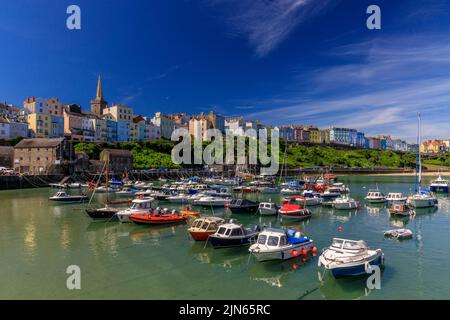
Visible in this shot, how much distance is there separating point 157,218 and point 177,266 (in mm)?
13520

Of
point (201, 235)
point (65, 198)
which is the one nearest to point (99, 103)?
point (65, 198)

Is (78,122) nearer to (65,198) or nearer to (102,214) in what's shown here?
(65,198)

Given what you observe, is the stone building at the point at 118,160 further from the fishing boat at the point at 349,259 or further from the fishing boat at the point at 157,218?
the fishing boat at the point at 349,259

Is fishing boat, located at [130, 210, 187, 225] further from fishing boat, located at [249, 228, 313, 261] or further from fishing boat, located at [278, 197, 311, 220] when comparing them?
fishing boat, located at [249, 228, 313, 261]

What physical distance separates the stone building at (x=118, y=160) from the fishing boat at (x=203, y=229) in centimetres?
8610

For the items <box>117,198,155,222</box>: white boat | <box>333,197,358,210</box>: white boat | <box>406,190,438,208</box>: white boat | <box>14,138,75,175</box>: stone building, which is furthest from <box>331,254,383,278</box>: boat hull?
<box>14,138,75,175</box>: stone building

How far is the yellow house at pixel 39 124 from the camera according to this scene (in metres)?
125

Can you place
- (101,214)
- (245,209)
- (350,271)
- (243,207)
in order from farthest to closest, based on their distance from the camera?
(245,209) < (243,207) < (101,214) < (350,271)

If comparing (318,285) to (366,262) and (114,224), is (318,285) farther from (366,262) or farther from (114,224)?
(114,224)

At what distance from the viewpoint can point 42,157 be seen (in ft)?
313

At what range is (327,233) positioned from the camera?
33.2m

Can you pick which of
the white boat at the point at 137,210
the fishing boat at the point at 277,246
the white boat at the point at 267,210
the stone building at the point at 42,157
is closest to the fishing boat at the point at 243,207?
the white boat at the point at 267,210
